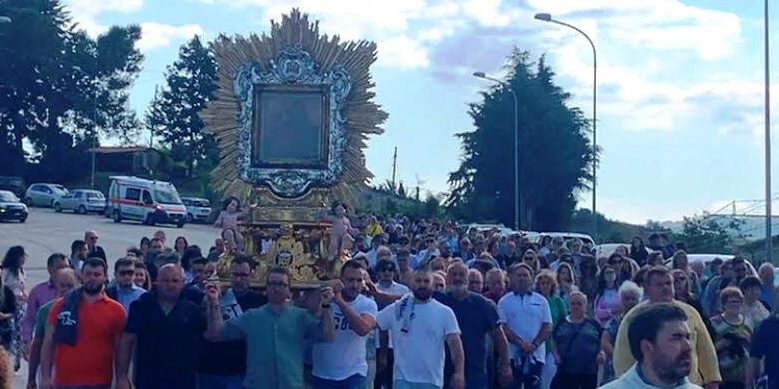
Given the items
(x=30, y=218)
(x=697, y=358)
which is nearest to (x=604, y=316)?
(x=697, y=358)

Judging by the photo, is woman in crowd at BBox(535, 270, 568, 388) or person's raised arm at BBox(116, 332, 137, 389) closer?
person's raised arm at BBox(116, 332, 137, 389)

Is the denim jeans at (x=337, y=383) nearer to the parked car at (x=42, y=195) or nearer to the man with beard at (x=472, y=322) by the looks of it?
the man with beard at (x=472, y=322)

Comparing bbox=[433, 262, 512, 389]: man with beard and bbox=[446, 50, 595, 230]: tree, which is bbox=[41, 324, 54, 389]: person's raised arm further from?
bbox=[446, 50, 595, 230]: tree

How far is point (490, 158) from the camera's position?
63.4m

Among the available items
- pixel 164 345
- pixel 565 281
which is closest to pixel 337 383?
pixel 164 345

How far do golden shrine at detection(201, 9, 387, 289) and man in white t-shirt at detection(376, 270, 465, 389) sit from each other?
2444mm

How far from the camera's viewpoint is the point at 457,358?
10531mm

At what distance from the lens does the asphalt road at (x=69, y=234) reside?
39.7 m

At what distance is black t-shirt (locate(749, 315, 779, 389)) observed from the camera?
981 centimetres

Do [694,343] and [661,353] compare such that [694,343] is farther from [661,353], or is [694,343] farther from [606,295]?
[606,295]

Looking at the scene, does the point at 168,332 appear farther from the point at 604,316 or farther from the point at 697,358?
the point at 604,316

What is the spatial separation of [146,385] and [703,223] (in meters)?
37.4

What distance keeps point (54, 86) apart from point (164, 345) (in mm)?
71777

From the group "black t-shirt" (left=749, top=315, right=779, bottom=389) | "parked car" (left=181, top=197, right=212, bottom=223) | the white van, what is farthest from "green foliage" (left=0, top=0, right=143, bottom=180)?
"black t-shirt" (left=749, top=315, right=779, bottom=389)
